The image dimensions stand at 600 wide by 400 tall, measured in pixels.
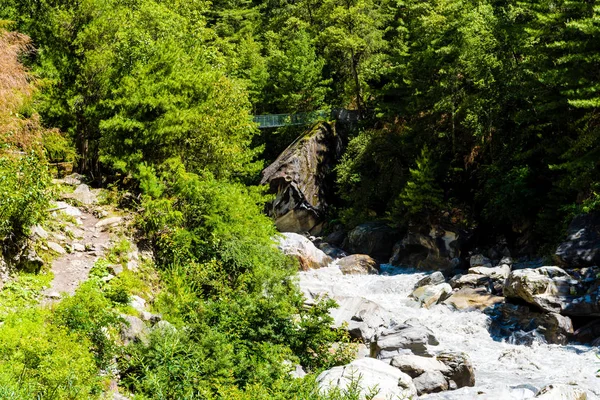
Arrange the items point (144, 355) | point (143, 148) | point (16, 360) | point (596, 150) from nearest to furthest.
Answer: point (16, 360) < point (144, 355) < point (143, 148) < point (596, 150)

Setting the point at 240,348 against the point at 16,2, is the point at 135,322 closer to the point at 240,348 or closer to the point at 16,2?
the point at 240,348

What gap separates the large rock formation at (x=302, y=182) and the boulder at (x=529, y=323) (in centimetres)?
1695

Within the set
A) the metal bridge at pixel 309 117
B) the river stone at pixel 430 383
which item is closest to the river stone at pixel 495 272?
the river stone at pixel 430 383

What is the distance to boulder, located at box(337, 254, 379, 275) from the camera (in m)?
25.8

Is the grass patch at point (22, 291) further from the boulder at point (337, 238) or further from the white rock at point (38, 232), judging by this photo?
the boulder at point (337, 238)

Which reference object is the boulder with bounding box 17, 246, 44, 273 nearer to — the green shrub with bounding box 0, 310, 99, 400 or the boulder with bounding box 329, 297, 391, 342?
the green shrub with bounding box 0, 310, 99, 400

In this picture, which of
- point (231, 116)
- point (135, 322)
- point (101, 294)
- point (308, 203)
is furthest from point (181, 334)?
point (308, 203)

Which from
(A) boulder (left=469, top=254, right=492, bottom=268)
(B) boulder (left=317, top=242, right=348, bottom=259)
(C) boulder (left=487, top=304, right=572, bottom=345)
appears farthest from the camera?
(B) boulder (left=317, top=242, right=348, bottom=259)

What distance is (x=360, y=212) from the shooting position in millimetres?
32438

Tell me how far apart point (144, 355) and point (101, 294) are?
201 cm

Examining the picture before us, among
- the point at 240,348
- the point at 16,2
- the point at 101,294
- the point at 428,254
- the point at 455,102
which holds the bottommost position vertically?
the point at 428,254

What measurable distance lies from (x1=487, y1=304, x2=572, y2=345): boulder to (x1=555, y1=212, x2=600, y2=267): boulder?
2740 millimetres

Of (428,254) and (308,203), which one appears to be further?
(308,203)

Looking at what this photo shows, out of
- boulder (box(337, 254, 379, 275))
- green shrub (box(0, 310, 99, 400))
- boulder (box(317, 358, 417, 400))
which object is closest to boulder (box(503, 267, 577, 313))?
boulder (box(317, 358, 417, 400))
